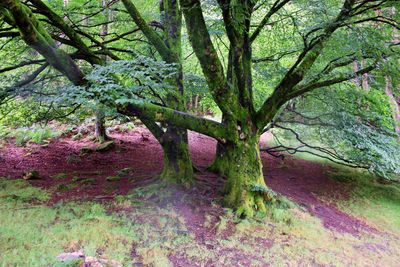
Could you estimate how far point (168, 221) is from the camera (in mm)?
4910

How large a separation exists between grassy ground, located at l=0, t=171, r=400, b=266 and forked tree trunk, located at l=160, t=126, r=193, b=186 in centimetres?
42

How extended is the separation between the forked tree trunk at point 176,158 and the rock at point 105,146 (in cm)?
383

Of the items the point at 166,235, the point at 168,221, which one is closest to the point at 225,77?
the point at 168,221

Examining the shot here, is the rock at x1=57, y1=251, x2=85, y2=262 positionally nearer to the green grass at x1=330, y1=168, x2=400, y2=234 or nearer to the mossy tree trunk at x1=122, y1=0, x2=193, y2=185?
the mossy tree trunk at x1=122, y1=0, x2=193, y2=185

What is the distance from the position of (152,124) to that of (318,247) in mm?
3571

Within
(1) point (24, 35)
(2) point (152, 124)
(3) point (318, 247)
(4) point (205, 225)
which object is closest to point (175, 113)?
(2) point (152, 124)

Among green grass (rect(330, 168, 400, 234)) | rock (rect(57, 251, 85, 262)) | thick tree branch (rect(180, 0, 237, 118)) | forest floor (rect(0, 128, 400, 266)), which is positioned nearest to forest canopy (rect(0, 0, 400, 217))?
thick tree branch (rect(180, 0, 237, 118))

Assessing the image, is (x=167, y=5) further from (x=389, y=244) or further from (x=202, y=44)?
(x=389, y=244)

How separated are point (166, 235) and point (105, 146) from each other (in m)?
5.54

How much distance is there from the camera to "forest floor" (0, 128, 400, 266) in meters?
3.91

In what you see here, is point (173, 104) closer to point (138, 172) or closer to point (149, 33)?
point (149, 33)

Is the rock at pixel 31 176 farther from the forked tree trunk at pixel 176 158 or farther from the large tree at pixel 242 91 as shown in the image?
the large tree at pixel 242 91

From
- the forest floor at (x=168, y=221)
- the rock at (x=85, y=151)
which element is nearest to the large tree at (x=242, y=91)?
the forest floor at (x=168, y=221)

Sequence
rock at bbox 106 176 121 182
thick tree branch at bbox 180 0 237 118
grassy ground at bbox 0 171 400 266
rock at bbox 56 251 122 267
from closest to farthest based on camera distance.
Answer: rock at bbox 56 251 122 267
grassy ground at bbox 0 171 400 266
thick tree branch at bbox 180 0 237 118
rock at bbox 106 176 121 182
